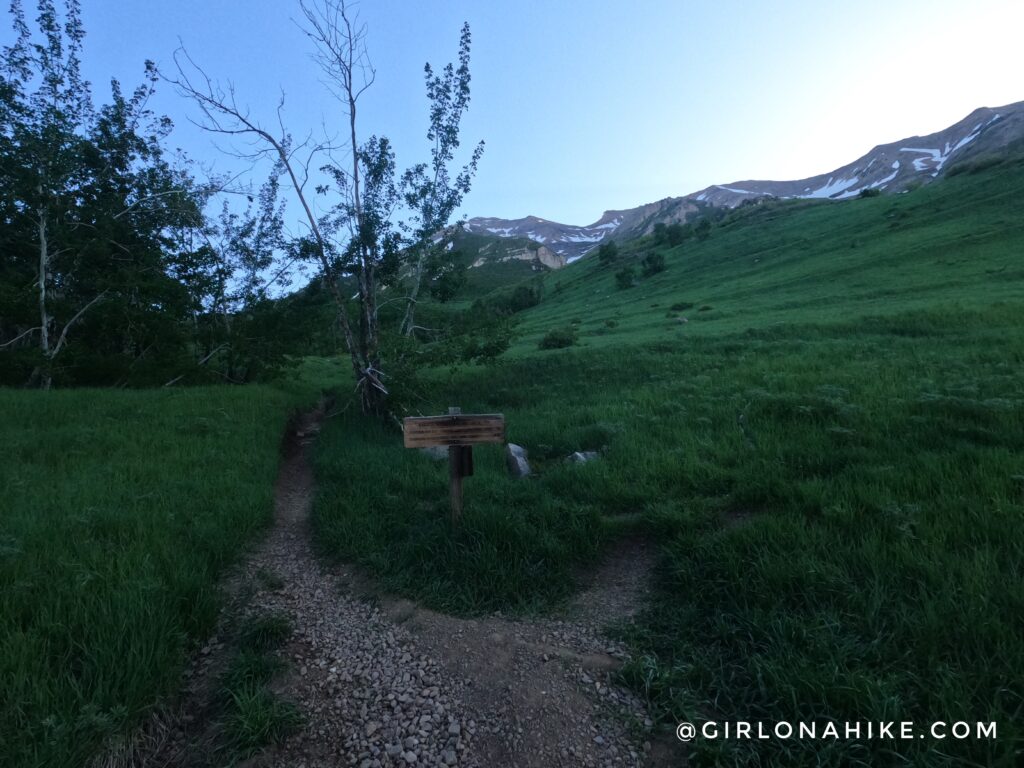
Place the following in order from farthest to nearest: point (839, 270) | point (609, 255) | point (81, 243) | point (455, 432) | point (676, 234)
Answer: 1. point (609, 255)
2. point (676, 234)
3. point (839, 270)
4. point (81, 243)
5. point (455, 432)

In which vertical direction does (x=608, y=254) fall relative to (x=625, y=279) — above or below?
above

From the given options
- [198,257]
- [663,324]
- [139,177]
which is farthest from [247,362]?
[663,324]

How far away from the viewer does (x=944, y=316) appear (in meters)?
18.7

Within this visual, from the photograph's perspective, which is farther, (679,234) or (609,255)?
(609,255)

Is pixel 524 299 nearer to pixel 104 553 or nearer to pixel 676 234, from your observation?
pixel 676 234

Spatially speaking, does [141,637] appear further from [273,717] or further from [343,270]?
→ [343,270]

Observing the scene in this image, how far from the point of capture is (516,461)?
341 inches

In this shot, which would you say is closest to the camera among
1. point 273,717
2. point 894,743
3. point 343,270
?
point 894,743

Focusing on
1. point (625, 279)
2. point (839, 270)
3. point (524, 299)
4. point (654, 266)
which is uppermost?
point (524, 299)

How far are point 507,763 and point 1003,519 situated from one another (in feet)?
16.4

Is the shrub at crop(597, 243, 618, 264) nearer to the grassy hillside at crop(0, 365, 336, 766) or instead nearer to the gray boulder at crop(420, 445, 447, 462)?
the gray boulder at crop(420, 445, 447, 462)

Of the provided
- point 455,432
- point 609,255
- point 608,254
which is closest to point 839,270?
point 455,432

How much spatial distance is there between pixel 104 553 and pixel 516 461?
18.7 ft

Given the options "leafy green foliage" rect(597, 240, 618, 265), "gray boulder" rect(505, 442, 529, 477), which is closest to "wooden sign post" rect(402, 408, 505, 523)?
"gray boulder" rect(505, 442, 529, 477)
